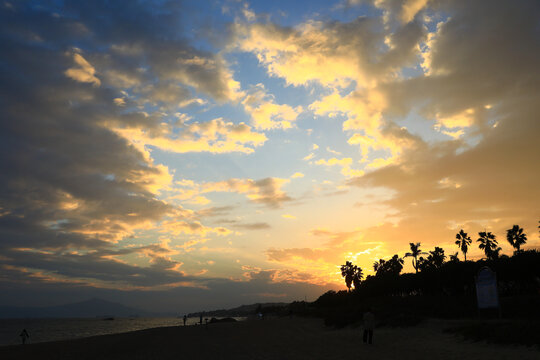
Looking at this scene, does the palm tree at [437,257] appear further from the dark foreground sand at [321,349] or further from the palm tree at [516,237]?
the dark foreground sand at [321,349]

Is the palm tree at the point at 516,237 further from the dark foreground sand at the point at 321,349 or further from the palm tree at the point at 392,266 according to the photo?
the dark foreground sand at the point at 321,349

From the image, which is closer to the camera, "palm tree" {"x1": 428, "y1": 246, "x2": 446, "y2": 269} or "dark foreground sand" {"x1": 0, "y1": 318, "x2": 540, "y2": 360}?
"dark foreground sand" {"x1": 0, "y1": 318, "x2": 540, "y2": 360}

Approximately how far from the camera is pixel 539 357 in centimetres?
1462

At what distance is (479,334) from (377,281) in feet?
178

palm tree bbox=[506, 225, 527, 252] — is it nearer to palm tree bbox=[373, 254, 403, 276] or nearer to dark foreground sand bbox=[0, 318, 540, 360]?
palm tree bbox=[373, 254, 403, 276]

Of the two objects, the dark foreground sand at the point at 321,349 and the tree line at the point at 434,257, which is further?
the tree line at the point at 434,257

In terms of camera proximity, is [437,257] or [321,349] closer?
[321,349]

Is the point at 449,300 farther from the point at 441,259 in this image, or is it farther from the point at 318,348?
the point at 441,259

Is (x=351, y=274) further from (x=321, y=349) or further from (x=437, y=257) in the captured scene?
(x=321, y=349)

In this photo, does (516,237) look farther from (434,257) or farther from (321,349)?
(321,349)

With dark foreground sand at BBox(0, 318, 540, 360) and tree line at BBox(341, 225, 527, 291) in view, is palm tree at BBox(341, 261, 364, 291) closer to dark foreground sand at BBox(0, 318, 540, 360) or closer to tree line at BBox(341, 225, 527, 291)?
tree line at BBox(341, 225, 527, 291)

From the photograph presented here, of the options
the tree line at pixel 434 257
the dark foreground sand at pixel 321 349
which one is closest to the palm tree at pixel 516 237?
the tree line at pixel 434 257

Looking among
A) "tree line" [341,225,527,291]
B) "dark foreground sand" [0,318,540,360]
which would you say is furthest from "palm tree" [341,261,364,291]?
"dark foreground sand" [0,318,540,360]

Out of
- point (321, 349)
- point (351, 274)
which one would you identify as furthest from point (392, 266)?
point (321, 349)
